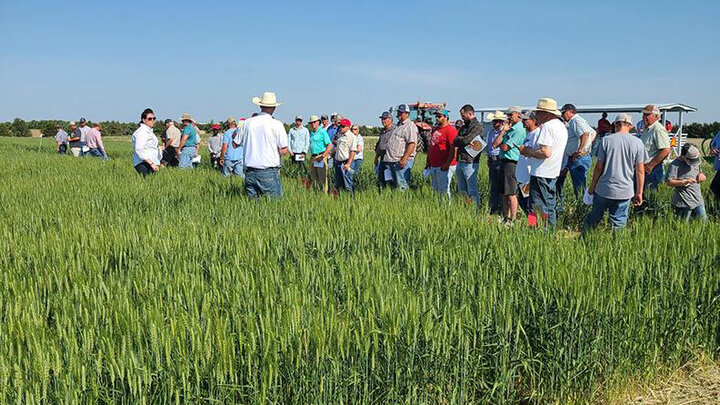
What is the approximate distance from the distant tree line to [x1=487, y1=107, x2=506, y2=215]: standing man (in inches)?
2053

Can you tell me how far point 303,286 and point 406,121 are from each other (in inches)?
260

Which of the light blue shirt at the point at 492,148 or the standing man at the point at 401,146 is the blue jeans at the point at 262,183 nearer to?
the standing man at the point at 401,146

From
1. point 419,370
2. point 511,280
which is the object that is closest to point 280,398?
point 419,370

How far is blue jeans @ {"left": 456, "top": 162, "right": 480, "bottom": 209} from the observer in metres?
8.66

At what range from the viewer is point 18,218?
5980 mm

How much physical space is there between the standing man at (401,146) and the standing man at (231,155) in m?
3.53

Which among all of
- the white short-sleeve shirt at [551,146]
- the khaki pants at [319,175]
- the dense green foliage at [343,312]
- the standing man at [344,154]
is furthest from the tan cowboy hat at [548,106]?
the khaki pants at [319,175]

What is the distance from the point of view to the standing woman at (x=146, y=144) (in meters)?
8.96

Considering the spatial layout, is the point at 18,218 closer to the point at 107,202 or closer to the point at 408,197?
the point at 107,202

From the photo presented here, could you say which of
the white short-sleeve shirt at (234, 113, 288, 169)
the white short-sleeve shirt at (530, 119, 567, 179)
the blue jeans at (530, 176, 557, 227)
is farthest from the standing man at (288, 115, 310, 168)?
the white short-sleeve shirt at (530, 119, 567, 179)

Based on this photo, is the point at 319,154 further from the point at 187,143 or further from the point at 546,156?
the point at 546,156

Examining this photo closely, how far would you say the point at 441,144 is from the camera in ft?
29.3

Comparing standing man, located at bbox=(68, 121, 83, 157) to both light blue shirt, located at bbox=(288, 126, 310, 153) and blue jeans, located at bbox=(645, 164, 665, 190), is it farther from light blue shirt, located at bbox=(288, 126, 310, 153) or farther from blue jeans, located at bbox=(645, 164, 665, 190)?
blue jeans, located at bbox=(645, 164, 665, 190)

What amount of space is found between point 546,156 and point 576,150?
96.4 inches
